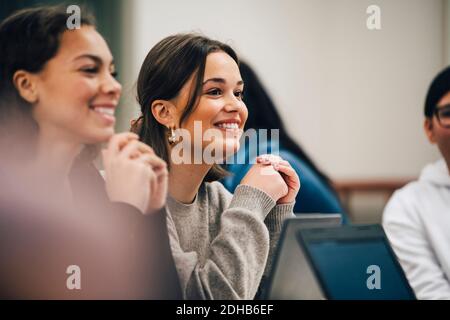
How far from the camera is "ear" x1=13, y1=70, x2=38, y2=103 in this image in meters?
1.02

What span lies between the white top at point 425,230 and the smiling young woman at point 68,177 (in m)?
0.71

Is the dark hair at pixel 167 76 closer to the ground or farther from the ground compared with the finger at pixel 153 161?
farther from the ground

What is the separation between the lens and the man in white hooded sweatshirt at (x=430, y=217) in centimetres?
144

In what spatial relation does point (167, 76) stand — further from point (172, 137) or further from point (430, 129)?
point (430, 129)

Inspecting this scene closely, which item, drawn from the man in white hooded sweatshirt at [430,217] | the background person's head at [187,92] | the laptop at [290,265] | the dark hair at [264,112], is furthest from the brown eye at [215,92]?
the man in white hooded sweatshirt at [430,217]

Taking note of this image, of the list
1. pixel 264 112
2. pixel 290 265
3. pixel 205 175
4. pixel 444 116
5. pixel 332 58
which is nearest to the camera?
pixel 290 265

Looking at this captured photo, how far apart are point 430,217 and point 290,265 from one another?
654 millimetres

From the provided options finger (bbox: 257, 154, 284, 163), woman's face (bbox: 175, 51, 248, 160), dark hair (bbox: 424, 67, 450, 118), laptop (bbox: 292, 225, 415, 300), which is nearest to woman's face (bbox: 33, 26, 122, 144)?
woman's face (bbox: 175, 51, 248, 160)

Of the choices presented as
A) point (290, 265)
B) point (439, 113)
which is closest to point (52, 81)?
point (290, 265)

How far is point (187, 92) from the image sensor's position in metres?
1.05

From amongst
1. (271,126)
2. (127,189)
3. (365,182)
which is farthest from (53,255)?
(365,182)

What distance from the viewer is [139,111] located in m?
1.09

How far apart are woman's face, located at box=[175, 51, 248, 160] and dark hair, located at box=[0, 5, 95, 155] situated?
0.23m

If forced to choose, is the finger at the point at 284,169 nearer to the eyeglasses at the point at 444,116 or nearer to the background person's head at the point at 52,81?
the background person's head at the point at 52,81
